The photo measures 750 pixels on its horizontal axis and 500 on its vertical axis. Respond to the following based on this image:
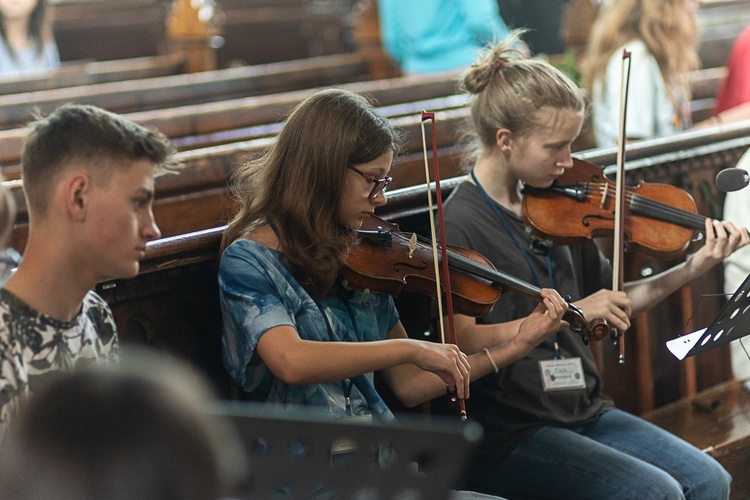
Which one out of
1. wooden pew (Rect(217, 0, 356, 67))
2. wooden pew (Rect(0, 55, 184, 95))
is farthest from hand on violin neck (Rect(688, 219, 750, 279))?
wooden pew (Rect(217, 0, 356, 67))

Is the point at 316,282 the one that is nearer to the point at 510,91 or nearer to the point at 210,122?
the point at 510,91

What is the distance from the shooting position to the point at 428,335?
244 centimetres

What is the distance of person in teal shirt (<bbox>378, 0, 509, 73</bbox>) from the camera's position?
5434 mm

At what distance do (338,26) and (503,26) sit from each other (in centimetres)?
264

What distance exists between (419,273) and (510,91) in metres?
0.57

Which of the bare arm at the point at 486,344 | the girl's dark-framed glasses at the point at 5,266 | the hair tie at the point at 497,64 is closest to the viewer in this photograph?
the girl's dark-framed glasses at the point at 5,266

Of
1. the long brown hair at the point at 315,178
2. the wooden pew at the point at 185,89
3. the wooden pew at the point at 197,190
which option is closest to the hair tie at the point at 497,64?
the long brown hair at the point at 315,178

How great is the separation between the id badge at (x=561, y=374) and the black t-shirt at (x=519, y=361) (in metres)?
0.01

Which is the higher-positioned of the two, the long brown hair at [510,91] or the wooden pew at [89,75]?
the long brown hair at [510,91]

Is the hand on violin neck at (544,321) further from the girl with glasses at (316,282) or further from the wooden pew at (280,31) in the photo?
the wooden pew at (280,31)

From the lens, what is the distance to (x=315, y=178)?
1970mm

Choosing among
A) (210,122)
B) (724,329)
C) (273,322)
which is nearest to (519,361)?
(724,329)

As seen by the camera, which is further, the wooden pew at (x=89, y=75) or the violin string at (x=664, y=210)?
the wooden pew at (x=89, y=75)

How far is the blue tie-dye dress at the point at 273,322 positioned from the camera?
188 cm
